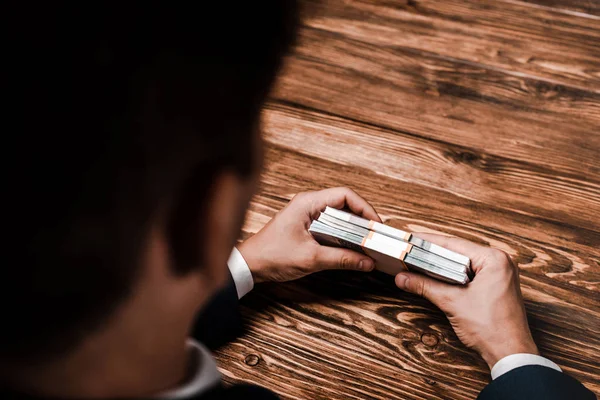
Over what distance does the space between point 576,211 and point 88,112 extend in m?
1.18

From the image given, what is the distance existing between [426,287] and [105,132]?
82 cm

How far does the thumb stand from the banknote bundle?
2 cm

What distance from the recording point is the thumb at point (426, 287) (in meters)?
1.03

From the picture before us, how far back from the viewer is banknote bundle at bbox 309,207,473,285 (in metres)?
0.99

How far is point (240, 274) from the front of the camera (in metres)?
1.09

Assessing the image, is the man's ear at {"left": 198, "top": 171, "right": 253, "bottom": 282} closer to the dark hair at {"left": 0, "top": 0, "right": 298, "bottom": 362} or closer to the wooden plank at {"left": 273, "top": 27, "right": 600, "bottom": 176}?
the dark hair at {"left": 0, "top": 0, "right": 298, "bottom": 362}

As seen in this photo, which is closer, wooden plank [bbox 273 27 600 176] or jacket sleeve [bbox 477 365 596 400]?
jacket sleeve [bbox 477 365 596 400]

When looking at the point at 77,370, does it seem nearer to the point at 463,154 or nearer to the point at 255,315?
the point at 255,315

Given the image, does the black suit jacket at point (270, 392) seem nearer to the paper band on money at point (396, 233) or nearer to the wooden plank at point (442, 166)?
the paper band on money at point (396, 233)

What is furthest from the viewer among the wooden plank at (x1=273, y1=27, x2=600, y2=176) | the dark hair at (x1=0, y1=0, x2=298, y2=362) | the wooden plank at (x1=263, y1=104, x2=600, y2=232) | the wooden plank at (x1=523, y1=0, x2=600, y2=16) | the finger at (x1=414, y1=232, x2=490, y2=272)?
the wooden plank at (x1=523, y1=0, x2=600, y2=16)

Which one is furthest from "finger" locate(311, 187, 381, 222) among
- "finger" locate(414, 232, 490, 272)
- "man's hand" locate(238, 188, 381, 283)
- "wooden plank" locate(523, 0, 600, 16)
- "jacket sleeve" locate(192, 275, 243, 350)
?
"wooden plank" locate(523, 0, 600, 16)

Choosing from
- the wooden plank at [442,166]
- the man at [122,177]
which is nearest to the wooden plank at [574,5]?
the wooden plank at [442,166]

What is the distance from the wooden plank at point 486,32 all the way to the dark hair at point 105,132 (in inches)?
53.3

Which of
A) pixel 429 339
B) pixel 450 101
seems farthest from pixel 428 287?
pixel 450 101
